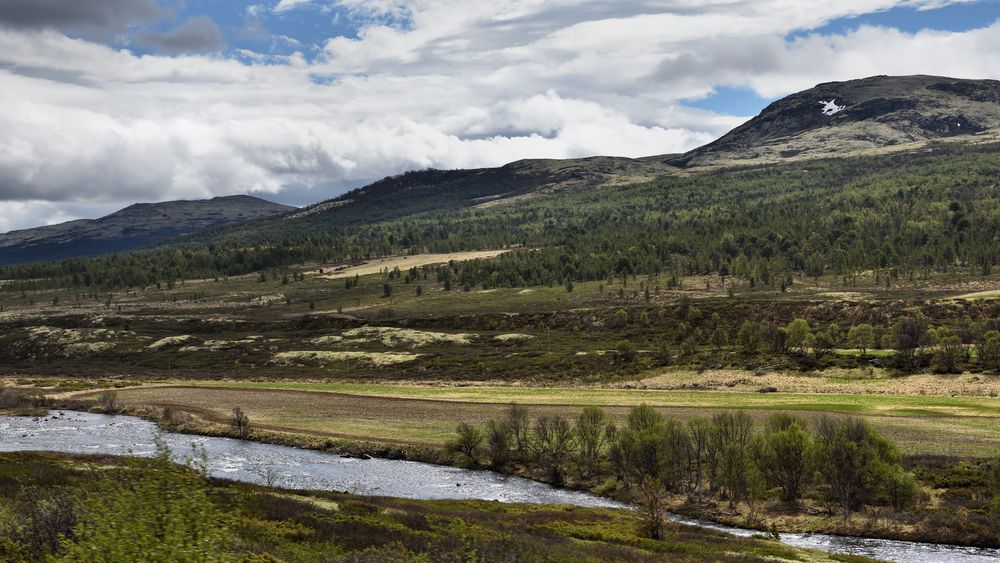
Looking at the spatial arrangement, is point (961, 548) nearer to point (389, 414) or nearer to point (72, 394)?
point (389, 414)

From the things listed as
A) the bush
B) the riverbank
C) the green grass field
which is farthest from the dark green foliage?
the bush

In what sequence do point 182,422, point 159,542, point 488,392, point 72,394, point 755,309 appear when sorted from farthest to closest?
point 755,309 < point 72,394 < point 488,392 < point 182,422 < point 159,542

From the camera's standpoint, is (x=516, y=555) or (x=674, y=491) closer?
(x=516, y=555)

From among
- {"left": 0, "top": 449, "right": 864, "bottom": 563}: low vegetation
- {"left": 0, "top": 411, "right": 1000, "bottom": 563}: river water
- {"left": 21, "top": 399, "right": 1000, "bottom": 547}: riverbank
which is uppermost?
{"left": 0, "top": 449, "right": 864, "bottom": 563}: low vegetation

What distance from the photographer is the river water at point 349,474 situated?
57062 millimetres

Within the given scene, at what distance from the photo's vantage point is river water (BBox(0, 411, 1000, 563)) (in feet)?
187

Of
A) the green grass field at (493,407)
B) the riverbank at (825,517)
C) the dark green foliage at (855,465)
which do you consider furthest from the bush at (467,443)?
the dark green foliage at (855,465)

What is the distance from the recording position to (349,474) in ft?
270

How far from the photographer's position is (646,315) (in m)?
186

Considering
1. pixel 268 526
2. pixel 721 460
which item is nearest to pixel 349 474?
pixel 721 460

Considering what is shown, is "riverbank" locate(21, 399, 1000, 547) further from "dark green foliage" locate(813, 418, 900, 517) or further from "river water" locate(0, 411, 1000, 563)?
"dark green foliage" locate(813, 418, 900, 517)

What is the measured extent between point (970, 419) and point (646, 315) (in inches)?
3780

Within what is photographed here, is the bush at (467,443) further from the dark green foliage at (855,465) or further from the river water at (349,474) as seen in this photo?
the dark green foliage at (855,465)

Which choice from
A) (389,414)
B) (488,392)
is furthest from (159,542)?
(488,392)
